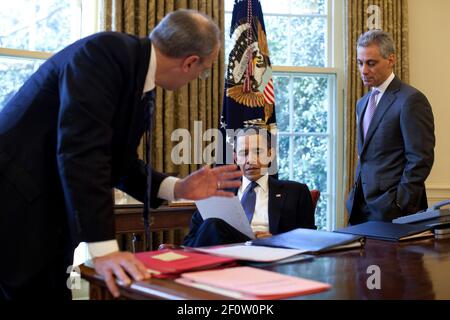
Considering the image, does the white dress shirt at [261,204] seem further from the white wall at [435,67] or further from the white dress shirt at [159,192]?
the white wall at [435,67]

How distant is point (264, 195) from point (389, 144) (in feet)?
2.74

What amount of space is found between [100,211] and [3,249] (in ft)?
1.24

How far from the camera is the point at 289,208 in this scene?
300 centimetres

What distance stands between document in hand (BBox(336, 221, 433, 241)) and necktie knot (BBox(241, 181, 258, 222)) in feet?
2.64

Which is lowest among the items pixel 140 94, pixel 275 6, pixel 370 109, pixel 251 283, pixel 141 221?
pixel 141 221

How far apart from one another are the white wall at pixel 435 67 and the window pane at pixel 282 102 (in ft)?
3.89

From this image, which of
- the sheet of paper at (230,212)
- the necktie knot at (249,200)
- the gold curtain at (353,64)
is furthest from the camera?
the gold curtain at (353,64)

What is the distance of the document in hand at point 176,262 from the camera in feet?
4.41

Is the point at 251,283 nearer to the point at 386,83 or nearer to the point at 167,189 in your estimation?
the point at 167,189

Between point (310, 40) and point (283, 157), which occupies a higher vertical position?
point (310, 40)

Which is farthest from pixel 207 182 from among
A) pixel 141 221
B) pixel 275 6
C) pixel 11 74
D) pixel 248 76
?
pixel 275 6

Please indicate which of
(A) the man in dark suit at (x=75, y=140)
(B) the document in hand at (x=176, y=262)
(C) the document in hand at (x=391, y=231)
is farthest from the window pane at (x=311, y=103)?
(B) the document in hand at (x=176, y=262)
